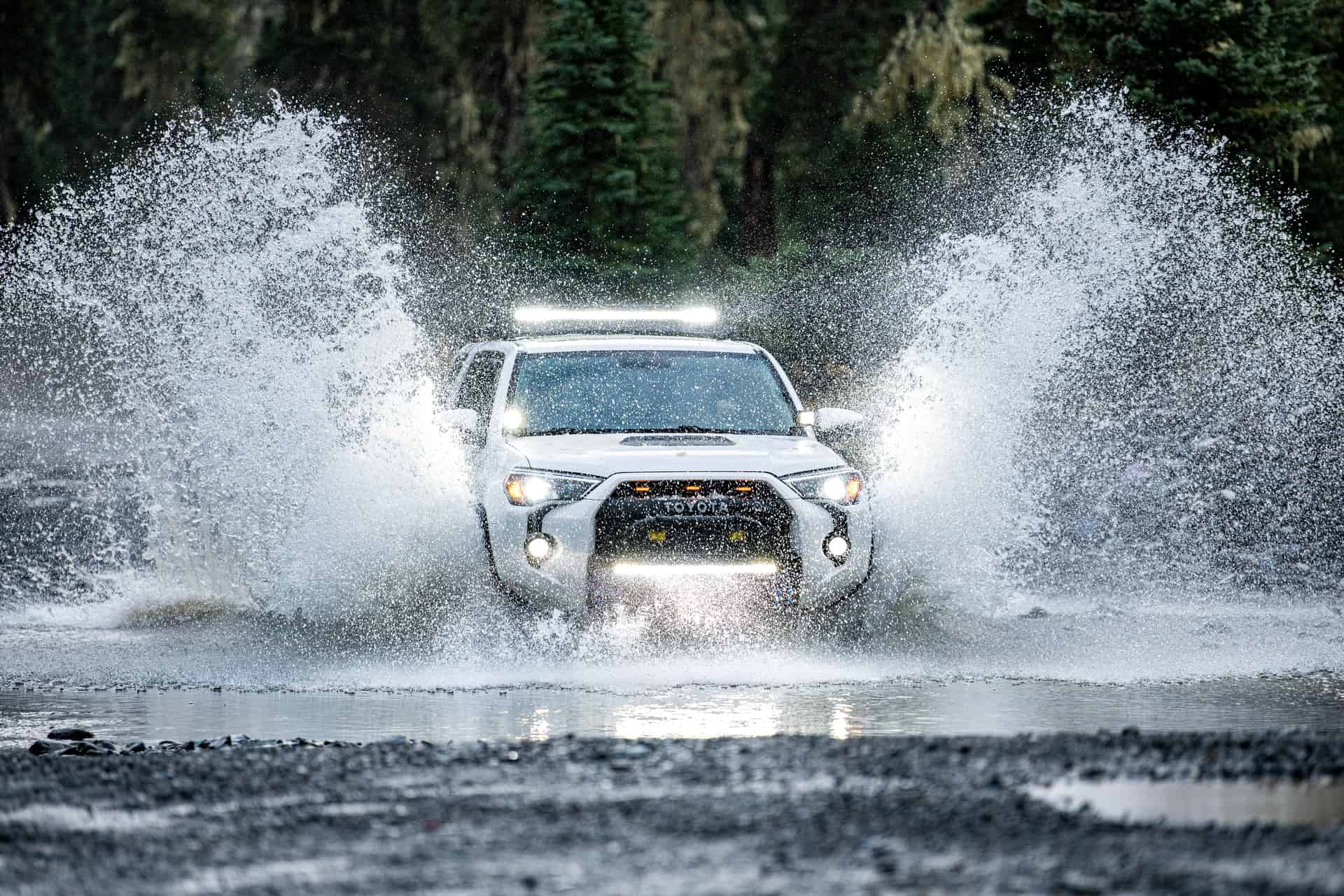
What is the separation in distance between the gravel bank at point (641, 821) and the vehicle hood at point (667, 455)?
12.0ft

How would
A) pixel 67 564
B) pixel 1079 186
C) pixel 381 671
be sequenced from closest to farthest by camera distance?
pixel 381 671, pixel 67 564, pixel 1079 186

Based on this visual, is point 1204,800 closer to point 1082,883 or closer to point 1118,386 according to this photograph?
point 1082,883

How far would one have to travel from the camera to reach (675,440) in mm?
12391

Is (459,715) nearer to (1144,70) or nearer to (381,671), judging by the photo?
(381,671)

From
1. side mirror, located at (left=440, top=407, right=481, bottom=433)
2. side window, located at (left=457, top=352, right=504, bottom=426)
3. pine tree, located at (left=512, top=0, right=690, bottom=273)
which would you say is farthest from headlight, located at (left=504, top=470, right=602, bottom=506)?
pine tree, located at (left=512, top=0, right=690, bottom=273)

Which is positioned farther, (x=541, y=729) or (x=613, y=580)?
(x=613, y=580)

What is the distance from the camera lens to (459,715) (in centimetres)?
970

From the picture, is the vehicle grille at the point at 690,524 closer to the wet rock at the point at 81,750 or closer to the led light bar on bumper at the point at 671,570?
the led light bar on bumper at the point at 671,570

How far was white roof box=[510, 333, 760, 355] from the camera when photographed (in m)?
13.4

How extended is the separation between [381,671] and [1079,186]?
1204 cm

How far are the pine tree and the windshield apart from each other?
24635mm

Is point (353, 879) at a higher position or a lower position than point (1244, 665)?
lower

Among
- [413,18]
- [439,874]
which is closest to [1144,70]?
[413,18]

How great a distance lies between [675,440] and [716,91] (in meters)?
28.1
